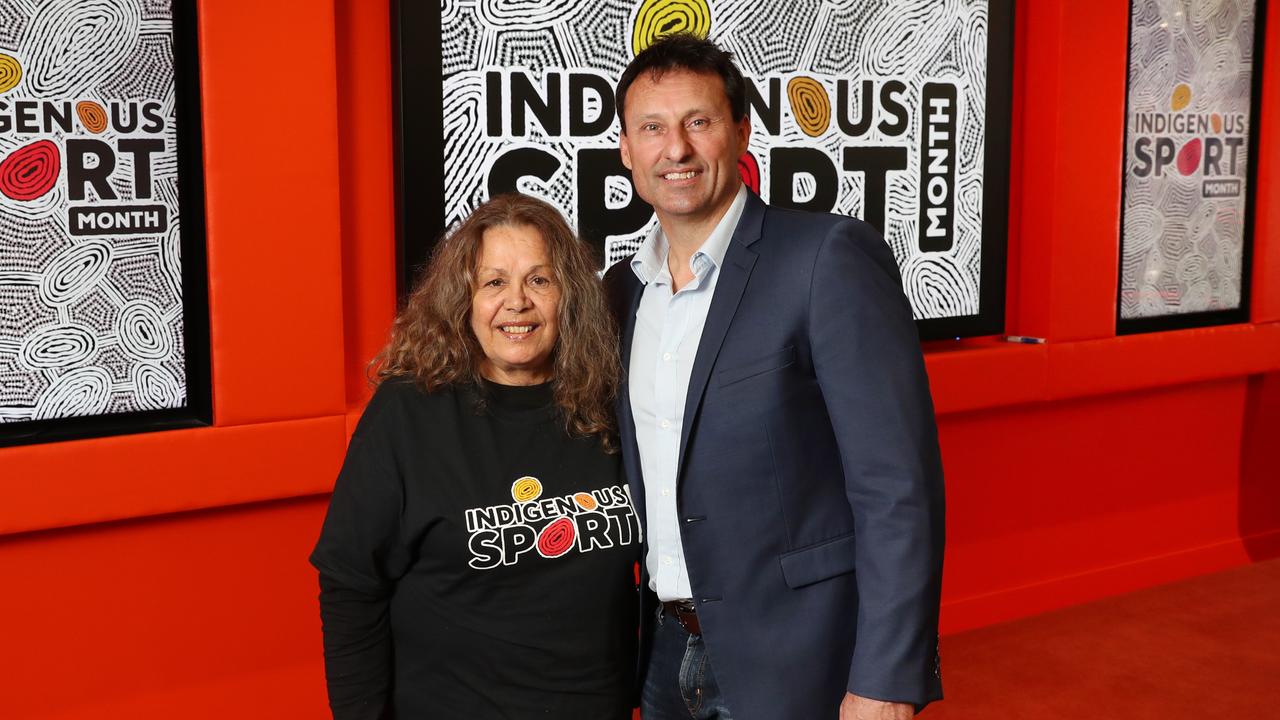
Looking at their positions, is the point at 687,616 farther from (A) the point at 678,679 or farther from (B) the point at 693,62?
(B) the point at 693,62

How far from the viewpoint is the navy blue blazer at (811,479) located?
180cm

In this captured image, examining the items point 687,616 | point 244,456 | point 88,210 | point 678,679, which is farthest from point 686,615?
point 88,210

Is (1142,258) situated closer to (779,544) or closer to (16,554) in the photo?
(779,544)

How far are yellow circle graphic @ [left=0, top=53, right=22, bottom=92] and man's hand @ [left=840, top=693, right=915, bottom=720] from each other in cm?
217

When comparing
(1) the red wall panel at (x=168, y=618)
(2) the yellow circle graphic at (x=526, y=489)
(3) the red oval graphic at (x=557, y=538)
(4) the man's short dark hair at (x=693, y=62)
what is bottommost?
(1) the red wall panel at (x=168, y=618)

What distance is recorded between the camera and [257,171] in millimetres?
A: 2822

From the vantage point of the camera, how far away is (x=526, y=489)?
1.95 meters

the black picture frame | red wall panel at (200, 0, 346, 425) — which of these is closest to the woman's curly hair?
red wall panel at (200, 0, 346, 425)

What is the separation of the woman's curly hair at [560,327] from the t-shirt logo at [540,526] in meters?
0.13

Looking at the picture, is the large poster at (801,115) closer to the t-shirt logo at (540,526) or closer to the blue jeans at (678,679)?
the t-shirt logo at (540,526)

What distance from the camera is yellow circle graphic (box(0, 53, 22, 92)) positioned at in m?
2.59

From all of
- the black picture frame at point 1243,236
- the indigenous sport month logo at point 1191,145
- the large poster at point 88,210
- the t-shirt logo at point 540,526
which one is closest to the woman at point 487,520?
the t-shirt logo at point 540,526

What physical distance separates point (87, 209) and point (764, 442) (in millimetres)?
1734

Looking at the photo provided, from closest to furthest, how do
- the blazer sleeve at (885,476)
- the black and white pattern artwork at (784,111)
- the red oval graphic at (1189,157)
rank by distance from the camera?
the blazer sleeve at (885,476), the black and white pattern artwork at (784,111), the red oval graphic at (1189,157)
